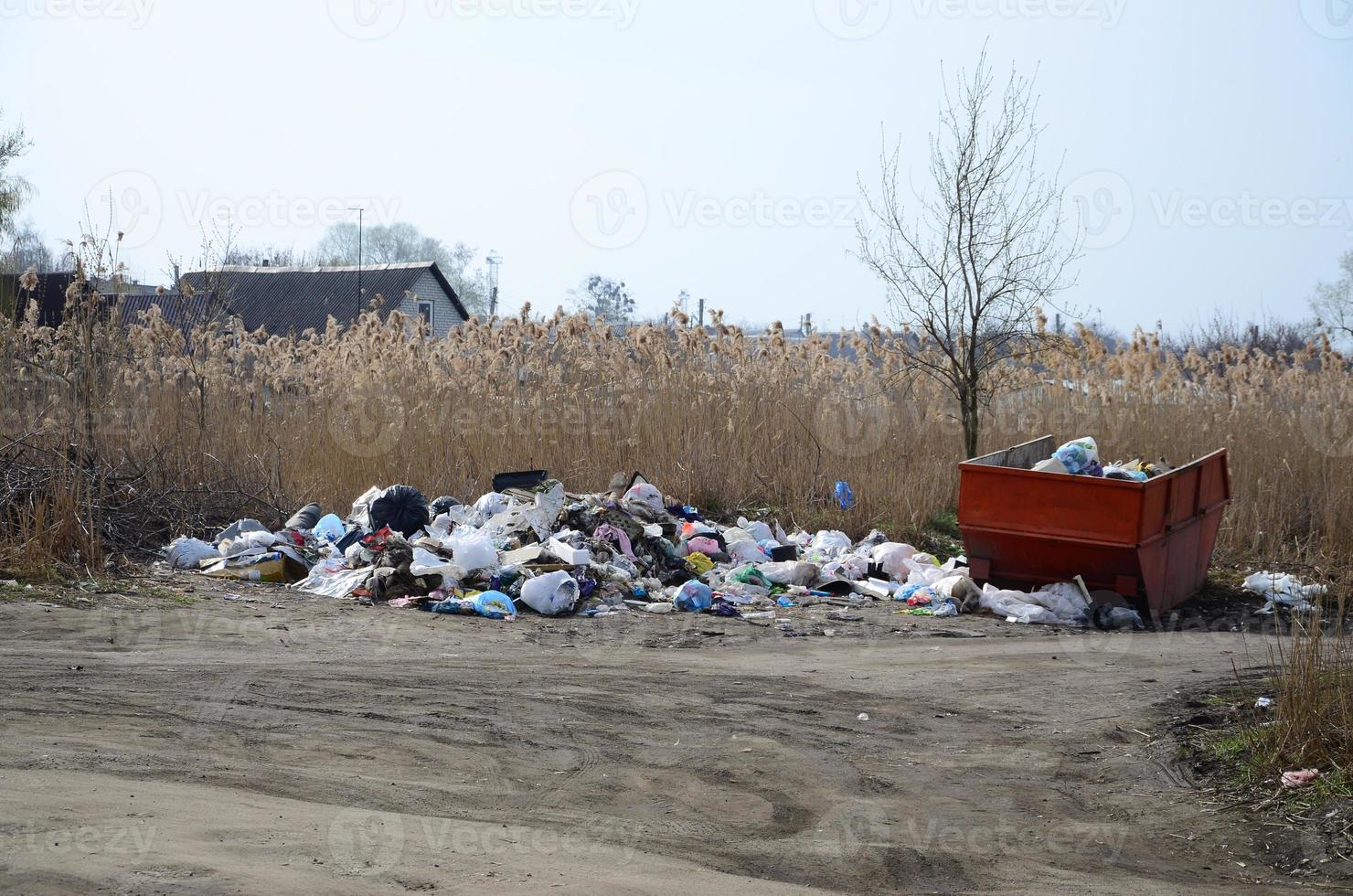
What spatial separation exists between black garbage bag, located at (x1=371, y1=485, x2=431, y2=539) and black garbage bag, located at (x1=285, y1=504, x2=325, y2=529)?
35.8 inches

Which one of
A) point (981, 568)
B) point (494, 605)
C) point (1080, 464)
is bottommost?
point (494, 605)

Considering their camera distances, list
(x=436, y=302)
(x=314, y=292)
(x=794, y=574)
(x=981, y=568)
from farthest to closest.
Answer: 1. (x=314, y=292)
2. (x=436, y=302)
3. (x=794, y=574)
4. (x=981, y=568)

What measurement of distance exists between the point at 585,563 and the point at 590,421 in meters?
4.50

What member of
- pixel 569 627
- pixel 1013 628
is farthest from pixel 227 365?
pixel 1013 628

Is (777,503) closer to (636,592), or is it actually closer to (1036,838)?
(636,592)

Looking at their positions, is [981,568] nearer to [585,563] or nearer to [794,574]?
[794,574]

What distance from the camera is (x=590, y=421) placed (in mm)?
14922

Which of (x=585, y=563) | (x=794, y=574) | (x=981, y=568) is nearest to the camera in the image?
(x=981, y=568)

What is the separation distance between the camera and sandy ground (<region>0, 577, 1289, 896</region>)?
4.35m

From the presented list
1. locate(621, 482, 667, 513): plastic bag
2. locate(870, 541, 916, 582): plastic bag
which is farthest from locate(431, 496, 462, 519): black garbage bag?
locate(870, 541, 916, 582): plastic bag

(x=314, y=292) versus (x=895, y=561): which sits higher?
(x=314, y=292)

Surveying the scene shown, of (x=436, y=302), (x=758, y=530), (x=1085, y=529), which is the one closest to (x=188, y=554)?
(x=758, y=530)

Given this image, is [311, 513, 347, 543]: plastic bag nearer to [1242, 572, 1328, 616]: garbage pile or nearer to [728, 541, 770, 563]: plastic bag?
[728, 541, 770, 563]: plastic bag

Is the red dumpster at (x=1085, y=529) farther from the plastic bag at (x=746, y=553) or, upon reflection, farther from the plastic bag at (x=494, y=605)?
the plastic bag at (x=494, y=605)
